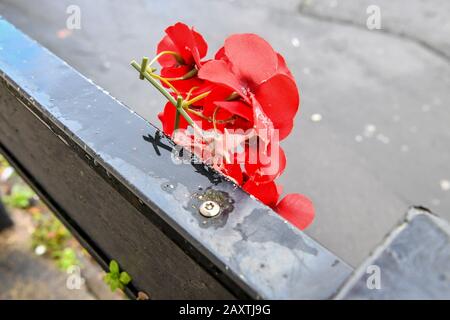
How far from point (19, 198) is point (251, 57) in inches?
86.0

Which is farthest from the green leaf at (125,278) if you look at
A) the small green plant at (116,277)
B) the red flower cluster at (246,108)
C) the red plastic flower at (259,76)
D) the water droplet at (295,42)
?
the water droplet at (295,42)

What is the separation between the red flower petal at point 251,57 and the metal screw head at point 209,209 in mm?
228

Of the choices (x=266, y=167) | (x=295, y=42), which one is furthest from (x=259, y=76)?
(x=295, y=42)

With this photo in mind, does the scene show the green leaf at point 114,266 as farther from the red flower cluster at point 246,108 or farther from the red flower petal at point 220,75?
the red flower petal at point 220,75

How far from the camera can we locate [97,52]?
13.1ft

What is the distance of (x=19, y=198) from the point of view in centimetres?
266

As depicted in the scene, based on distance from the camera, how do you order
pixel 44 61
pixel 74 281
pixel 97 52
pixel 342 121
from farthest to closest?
1. pixel 97 52
2. pixel 342 121
3. pixel 74 281
4. pixel 44 61

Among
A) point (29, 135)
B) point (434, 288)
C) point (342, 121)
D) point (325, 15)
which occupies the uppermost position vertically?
point (434, 288)

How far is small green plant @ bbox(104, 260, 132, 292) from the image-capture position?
3.96ft

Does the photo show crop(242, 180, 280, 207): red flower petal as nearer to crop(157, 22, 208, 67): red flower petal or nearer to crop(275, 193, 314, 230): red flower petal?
crop(275, 193, 314, 230): red flower petal

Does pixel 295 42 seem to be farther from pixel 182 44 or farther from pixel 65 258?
pixel 182 44
